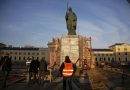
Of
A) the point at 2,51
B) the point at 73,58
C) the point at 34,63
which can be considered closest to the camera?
the point at 34,63

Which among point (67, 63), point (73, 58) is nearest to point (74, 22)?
point (73, 58)

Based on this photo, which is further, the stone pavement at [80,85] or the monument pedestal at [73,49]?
the monument pedestal at [73,49]

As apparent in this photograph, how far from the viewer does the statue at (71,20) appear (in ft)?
110

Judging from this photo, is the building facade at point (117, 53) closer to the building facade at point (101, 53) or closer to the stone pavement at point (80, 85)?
the building facade at point (101, 53)

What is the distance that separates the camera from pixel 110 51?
550ft

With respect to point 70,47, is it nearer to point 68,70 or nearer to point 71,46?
point 71,46

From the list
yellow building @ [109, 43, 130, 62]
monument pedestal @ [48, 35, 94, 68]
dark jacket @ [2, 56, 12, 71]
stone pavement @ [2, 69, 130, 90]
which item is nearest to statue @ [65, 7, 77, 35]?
monument pedestal @ [48, 35, 94, 68]

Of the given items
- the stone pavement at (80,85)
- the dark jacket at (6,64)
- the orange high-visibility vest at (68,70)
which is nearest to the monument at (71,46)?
the stone pavement at (80,85)

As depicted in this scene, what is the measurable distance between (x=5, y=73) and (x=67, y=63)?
17.4 ft

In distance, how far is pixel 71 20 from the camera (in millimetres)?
33688

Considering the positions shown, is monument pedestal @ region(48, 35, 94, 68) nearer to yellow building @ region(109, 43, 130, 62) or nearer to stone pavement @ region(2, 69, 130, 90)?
stone pavement @ region(2, 69, 130, 90)

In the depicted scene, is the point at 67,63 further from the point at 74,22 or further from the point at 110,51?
the point at 110,51

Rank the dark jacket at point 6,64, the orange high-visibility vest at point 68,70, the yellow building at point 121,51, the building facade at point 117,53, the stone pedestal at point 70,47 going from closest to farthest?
the orange high-visibility vest at point 68,70 < the dark jacket at point 6,64 < the stone pedestal at point 70,47 < the building facade at point 117,53 < the yellow building at point 121,51

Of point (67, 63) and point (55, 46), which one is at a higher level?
point (55, 46)
